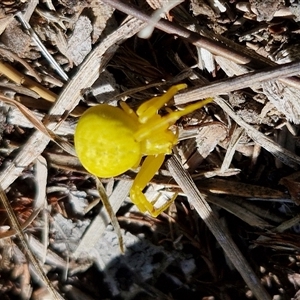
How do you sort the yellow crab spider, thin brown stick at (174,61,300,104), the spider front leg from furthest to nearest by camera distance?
the spider front leg, the yellow crab spider, thin brown stick at (174,61,300,104)

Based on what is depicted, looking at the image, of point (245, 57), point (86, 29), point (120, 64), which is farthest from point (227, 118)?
Result: point (86, 29)

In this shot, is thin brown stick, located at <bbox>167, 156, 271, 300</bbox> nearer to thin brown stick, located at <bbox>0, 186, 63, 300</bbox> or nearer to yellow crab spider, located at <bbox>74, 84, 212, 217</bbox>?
yellow crab spider, located at <bbox>74, 84, 212, 217</bbox>

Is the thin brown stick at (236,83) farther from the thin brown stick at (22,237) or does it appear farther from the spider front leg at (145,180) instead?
the thin brown stick at (22,237)

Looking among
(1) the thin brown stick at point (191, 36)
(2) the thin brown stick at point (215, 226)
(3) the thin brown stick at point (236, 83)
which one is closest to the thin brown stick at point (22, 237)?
(2) the thin brown stick at point (215, 226)

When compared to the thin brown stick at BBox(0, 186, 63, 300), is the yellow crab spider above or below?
above

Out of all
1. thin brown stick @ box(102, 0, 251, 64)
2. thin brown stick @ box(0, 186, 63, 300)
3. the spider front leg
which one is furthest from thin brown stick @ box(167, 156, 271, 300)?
thin brown stick @ box(0, 186, 63, 300)

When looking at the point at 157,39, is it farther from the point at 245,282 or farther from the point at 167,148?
the point at 245,282

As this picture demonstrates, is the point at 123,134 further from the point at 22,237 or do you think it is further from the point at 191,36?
the point at 22,237
